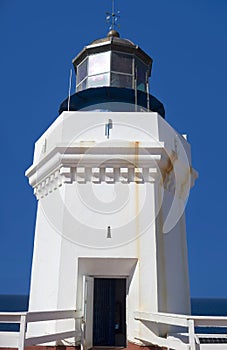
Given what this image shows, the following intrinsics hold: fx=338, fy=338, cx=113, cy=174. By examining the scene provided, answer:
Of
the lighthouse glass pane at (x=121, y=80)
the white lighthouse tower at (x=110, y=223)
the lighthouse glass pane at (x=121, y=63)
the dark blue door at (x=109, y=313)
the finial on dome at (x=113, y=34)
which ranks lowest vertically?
the dark blue door at (x=109, y=313)

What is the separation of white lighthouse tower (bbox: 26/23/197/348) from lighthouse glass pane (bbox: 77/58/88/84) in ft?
6.32

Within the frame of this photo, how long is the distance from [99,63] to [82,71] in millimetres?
558

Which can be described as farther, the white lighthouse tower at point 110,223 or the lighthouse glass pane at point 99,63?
the lighthouse glass pane at point 99,63

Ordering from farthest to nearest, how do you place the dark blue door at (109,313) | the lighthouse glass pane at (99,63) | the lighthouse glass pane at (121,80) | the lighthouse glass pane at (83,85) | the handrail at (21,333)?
1. the lighthouse glass pane at (83,85)
2. the lighthouse glass pane at (99,63)
3. the lighthouse glass pane at (121,80)
4. the dark blue door at (109,313)
5. the handrail at (21,333)

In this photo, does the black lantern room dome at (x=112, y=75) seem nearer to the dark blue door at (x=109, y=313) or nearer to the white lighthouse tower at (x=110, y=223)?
the white lighthouse tower at (x=110, y=223)

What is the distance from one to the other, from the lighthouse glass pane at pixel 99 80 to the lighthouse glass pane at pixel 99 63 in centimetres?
13

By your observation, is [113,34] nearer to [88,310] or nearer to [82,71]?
[82,71]

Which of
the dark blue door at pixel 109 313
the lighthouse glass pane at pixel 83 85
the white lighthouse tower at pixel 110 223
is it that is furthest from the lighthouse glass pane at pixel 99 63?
the dark blue door at pixel 109 313

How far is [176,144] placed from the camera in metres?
6.71

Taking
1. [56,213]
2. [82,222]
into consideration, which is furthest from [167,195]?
[56,213]

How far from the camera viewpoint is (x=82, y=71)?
27.0 feet

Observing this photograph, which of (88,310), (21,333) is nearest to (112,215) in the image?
(88,310)

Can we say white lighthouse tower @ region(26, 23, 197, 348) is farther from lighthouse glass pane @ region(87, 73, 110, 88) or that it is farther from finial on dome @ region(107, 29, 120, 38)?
finial on dome @ region(107, 29, 120, 38)

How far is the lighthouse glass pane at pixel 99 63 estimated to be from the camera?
776cm
